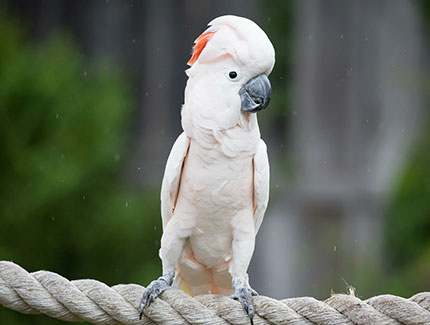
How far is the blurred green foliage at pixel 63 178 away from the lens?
14.1 ft

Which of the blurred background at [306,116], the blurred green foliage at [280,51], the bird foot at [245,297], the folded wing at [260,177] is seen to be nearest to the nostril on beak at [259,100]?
the folded wing at [260,177]

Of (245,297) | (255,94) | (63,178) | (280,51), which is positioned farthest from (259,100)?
(280,51)

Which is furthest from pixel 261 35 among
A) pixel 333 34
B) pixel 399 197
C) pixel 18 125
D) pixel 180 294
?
pixel 333 34

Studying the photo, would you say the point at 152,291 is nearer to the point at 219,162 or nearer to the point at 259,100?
the point at 219,162

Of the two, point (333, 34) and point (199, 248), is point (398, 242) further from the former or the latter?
point (199, 248)

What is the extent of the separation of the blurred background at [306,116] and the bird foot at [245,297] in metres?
2.41

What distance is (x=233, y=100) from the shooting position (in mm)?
2365

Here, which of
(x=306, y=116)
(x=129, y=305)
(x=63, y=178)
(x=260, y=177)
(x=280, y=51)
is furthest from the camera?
(x=280, y=51)

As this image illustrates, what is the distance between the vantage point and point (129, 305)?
2.27 metres

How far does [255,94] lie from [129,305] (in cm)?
72

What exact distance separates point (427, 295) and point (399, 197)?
327cm

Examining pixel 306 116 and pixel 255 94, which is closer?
pixel 255 94

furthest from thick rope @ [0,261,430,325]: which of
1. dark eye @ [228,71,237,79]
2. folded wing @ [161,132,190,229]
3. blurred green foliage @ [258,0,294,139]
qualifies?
blurred green foliage @ [258,0,294,139]

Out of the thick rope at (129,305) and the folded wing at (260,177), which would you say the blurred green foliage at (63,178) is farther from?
the folded wing at (260,177)
